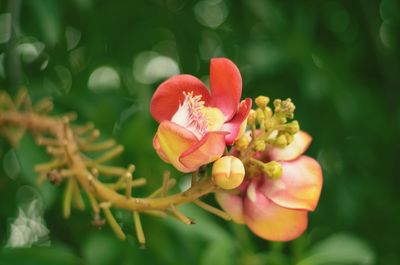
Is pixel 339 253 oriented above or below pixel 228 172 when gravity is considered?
below

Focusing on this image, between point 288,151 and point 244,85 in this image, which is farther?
point 244,85

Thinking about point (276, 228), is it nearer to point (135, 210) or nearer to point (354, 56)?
point (135, 210)

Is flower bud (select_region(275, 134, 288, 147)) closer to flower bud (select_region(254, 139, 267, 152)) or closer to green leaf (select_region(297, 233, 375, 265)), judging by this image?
flower bud (select_region(254, 139, 267, 152))

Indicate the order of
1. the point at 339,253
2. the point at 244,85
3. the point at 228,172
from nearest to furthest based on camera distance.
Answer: the point at 228,172 < the point at 339,253 < the point at 244,85

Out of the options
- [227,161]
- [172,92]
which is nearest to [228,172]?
[227,161]

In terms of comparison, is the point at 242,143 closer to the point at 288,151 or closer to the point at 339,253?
the point at 288,151

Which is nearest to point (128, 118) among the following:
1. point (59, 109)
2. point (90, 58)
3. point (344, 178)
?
point (59, 109)
